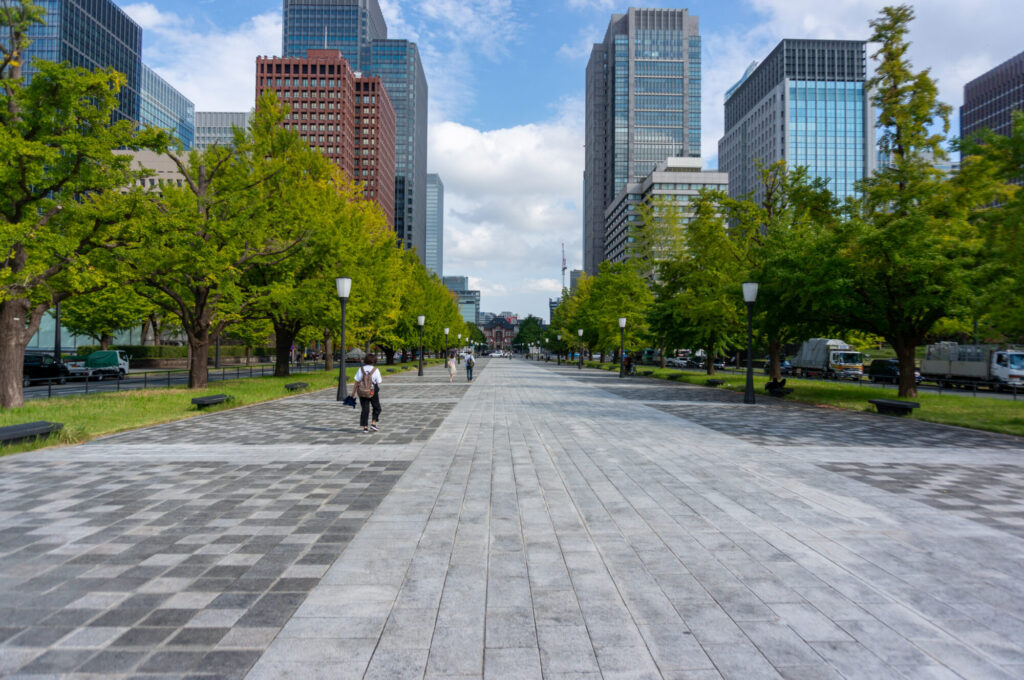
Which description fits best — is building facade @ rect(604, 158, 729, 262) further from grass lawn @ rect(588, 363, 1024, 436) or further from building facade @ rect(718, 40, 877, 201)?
grass lawn @ rect(588, 363, 1024, 436)

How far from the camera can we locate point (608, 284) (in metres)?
47.6

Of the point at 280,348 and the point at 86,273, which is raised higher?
the point at 86,273

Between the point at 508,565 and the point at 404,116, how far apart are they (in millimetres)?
196192

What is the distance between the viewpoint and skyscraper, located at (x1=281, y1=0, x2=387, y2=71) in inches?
6324

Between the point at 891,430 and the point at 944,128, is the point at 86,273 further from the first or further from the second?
the point at 944,128

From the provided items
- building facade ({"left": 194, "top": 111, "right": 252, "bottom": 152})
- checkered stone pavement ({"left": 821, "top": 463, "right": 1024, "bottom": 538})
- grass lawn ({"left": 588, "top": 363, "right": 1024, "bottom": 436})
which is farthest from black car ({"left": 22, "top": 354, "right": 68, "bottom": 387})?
building facade ({"left": 194, "top": 111, "right": 252, "bottom": 152})

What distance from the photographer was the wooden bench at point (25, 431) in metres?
9.48

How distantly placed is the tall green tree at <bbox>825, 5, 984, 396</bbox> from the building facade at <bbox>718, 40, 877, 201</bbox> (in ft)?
372

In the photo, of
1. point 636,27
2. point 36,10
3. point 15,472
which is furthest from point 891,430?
point 636,27

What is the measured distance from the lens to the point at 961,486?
24.3ft

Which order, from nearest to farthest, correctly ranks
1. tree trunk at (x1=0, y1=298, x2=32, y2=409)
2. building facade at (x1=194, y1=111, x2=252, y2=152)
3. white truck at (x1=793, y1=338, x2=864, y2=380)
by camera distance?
tree trunk at (x1=0, y1=298, x2=32, y2=409) < white truck at (x1=793, y1=338, x2=864, y2=380) < building facade at (x1=194, y1=111, x2=252, y2=152)

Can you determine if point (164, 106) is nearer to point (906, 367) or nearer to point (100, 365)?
point (100, 365)

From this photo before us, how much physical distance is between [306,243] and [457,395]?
9.27 metres

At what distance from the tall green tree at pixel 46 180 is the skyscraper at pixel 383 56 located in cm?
14342
